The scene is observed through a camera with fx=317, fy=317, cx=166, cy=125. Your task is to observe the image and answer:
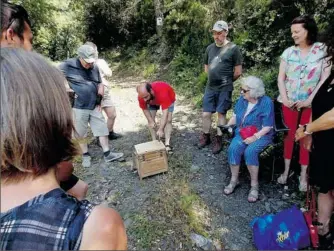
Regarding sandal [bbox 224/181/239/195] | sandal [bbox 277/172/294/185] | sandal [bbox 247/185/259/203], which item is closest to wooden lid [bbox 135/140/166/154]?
sandal [bbox 224/181/239/195]

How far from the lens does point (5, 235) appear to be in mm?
821

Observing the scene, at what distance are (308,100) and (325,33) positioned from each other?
3.30 ft

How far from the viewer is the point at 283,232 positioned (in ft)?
9.73

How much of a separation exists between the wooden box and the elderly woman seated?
3.07ft

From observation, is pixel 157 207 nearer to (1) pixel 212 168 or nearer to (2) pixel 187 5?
(1) pixel 212 168

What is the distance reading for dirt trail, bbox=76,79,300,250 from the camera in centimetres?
337

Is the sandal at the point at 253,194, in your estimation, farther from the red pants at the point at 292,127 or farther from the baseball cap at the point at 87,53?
the baseball cap at the point at 87,53

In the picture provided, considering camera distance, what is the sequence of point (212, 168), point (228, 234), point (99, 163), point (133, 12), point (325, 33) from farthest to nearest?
1. point (133, 12)
2. point (99, 163)
3. point (212, 168)
4. point (228, 234)
5. point (325, 33)

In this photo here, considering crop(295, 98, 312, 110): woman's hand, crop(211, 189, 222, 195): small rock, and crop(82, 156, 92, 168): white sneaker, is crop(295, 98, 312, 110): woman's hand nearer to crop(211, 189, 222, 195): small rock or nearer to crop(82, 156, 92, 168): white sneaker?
crop(211, 189, 222, 195): small rock

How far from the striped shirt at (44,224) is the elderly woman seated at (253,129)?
10.7ft

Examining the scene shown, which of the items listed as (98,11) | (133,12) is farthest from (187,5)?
(98,11)

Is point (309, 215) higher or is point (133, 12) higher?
point (133, 12)

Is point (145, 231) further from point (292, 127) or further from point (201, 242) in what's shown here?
point (292, 127)

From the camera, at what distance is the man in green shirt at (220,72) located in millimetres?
4641
